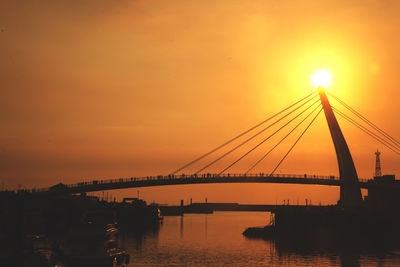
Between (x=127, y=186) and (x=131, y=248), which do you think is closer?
(x=131, y=248)

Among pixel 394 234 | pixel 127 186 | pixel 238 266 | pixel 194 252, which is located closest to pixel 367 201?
pixel 394 234

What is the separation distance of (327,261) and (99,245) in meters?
24.6

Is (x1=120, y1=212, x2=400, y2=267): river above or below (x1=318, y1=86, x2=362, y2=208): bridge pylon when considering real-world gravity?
below

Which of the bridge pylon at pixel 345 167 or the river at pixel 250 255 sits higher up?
the bridge pylon at pixel 345 167

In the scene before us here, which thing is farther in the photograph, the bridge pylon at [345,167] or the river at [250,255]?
the bridge pylon at [345,167]

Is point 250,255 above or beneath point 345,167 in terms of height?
beneath

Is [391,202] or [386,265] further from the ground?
[391,202]

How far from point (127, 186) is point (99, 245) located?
59.4 metres

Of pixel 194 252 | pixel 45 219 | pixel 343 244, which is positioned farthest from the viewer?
pixel 45 219

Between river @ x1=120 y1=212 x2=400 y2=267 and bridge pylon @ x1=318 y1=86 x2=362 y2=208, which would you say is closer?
river @ x1=120 y1=212 x2=400 y2=267

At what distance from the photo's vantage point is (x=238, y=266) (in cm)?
5009

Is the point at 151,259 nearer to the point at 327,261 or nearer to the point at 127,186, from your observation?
the point at 327,261

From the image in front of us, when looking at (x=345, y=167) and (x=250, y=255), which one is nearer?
(x=250, y=255)

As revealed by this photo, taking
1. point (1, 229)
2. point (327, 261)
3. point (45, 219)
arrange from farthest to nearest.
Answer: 1. point (45, 219)
2. point (327, 261)
3. point (1, 229)
